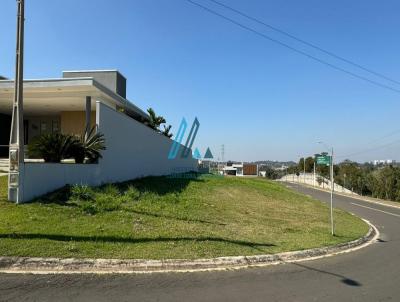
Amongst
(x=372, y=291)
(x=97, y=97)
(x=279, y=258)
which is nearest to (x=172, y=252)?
(x=279, y=258)

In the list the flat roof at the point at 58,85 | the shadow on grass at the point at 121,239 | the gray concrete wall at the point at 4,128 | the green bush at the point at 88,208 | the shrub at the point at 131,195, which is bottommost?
the shadow on grass at the point at 121,239

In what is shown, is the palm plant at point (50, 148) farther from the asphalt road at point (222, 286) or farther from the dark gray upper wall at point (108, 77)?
the dark gray upper wall at point (108, 77)

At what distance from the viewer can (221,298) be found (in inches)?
256

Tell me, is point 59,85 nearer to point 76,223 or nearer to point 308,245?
point 76,223

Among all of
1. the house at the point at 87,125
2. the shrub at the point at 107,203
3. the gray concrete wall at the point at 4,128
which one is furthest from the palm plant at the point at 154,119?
the shrub at the point at 107,203

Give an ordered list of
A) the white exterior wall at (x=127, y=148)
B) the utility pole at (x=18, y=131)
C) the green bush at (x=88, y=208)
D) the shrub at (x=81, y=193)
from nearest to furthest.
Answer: the utility pole at (x=18, y=131), the green bush at (x=88, y=208), the shrub at (x=81, y=193), the white exterior wall at (x=127, y=148)

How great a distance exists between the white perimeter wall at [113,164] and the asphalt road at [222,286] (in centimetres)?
571

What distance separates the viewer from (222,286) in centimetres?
721

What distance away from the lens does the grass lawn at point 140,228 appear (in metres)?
8.69

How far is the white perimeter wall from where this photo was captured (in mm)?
12367

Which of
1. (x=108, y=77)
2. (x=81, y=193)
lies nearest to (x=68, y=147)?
(x=81, y=193)

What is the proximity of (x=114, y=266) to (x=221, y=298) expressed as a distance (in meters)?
2.43

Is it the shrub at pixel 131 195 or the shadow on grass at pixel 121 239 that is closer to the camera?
the shadow on grass at pixel 121 239

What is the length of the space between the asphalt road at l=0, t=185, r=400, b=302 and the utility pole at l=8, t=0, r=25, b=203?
192 inches
